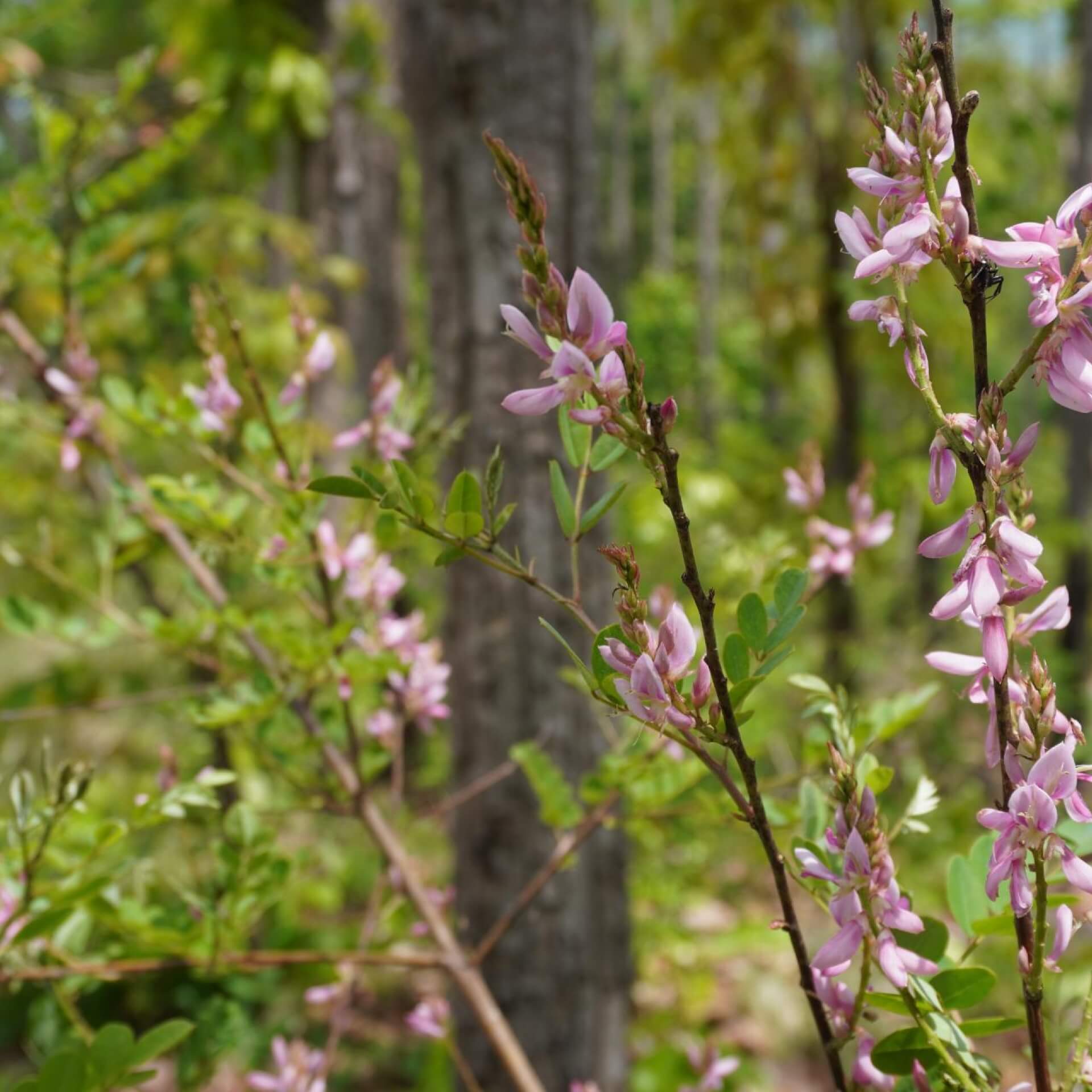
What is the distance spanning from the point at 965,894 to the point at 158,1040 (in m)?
0.56

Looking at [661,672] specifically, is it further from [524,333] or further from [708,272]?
[708,272]

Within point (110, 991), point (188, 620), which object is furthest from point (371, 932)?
point (110, 991)

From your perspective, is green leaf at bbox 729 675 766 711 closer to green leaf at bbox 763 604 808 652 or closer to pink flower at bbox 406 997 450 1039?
green leaf at bbox 763 604 808 652

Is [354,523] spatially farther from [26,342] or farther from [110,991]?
[110,991]

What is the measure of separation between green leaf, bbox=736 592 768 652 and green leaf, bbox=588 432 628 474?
11 cm

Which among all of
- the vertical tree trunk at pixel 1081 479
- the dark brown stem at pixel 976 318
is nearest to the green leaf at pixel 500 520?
the dark brown stem at pixel 976 318

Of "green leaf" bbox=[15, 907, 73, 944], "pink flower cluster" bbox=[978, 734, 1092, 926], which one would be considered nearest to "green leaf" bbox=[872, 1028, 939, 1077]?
"pink flower cluster" bbox=[978, 734, 1092, 926]

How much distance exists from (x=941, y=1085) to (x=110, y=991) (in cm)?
185

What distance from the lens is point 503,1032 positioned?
3.08ft

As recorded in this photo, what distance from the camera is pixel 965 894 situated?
69cm

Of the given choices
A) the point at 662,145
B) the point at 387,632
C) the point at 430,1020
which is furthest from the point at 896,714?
the point at 662,145

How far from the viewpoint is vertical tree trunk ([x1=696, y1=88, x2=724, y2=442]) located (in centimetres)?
930

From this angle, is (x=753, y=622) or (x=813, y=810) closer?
(x=753, y=622)

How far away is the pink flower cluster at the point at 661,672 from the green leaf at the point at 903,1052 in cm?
22
